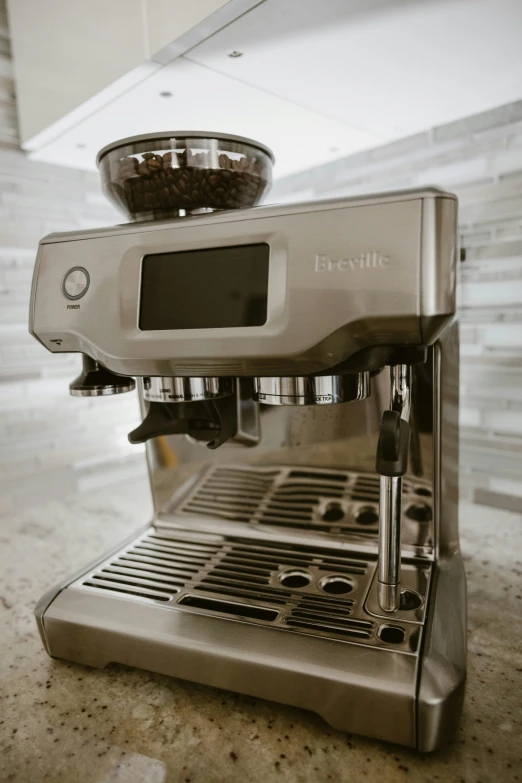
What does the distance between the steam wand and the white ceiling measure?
1.11ft

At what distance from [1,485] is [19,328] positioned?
276 millimetres

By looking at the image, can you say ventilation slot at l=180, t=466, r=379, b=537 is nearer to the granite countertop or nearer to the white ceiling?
the granite countertop

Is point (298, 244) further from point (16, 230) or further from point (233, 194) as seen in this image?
point (16, 230)

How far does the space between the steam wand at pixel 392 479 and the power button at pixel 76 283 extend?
0.90 ft

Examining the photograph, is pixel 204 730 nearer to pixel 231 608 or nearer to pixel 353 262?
pixel 231 608

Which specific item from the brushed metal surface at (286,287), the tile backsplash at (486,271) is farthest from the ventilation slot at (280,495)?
the tile backsplash at (486,271)

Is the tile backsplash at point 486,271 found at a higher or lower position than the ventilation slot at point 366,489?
higher

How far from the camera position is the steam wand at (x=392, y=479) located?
38 cm

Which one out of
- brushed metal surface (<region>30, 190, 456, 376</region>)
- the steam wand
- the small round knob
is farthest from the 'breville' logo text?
the small round knob

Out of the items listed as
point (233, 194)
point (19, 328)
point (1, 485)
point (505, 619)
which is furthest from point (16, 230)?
point (505, 619)

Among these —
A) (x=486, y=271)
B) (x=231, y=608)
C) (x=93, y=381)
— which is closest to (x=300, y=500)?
(x=231, y=608)

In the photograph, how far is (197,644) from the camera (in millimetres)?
427

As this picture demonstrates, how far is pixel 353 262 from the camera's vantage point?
1.15 ft

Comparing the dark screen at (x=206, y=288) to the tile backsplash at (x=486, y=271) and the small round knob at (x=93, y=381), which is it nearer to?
the small round knob at (x=93, y=381)
